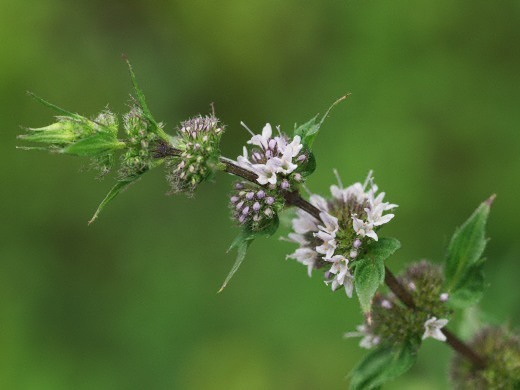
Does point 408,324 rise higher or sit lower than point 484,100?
lower

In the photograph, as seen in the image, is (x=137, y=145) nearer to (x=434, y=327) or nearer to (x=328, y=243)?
(x=328, y=243)

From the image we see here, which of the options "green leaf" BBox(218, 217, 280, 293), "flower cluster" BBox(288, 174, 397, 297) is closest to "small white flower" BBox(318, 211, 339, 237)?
"flower cluster" BBox(288, 174, 397, 297)

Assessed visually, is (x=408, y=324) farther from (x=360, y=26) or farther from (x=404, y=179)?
(x=360, y=26)

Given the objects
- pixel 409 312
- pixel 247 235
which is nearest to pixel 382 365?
pixel 409 312

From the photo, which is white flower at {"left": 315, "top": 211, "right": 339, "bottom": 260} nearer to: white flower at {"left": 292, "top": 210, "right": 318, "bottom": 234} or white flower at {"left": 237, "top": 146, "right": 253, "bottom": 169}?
white flower at {"left": 292, "top": 210, "right": 318, "bottom": 234}

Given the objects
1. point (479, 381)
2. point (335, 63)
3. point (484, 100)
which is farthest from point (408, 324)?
point (335, 63)

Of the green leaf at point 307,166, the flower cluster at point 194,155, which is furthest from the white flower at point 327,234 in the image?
the flower cluster at point 194,155
